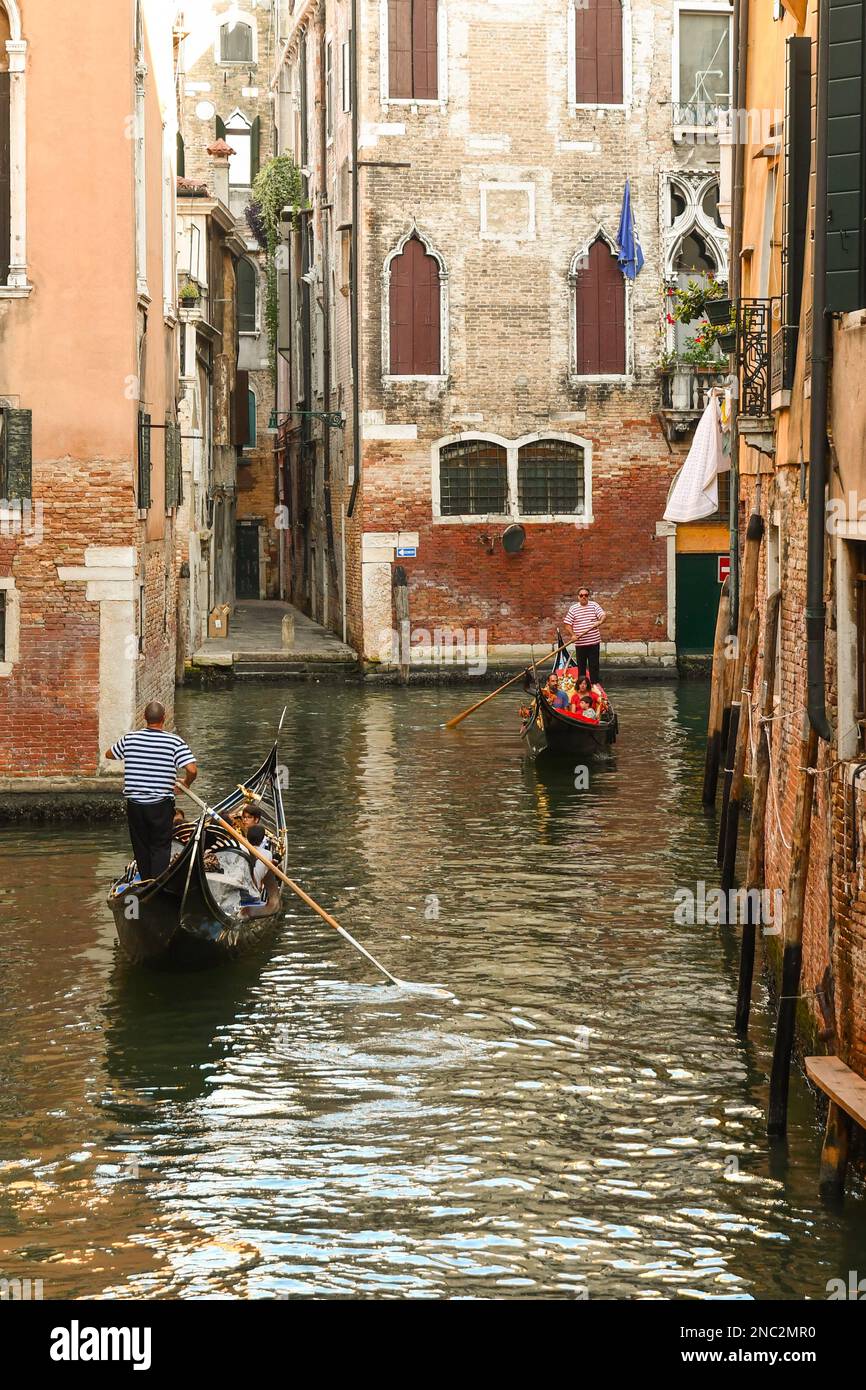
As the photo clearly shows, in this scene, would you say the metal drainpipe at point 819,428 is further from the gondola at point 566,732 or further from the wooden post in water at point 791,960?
the gondola at point 566,732

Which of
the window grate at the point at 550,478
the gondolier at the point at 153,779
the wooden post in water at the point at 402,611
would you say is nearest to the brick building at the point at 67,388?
the gondolier at the point at 153,779

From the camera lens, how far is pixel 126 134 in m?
13.2

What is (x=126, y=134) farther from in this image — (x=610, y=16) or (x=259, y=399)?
(x=259, y=399)

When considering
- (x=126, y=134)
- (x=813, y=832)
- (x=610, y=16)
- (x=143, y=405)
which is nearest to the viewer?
(x=813, y=832)

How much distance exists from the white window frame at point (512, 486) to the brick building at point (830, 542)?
13.7 metres

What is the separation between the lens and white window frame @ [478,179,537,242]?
22.9 meters

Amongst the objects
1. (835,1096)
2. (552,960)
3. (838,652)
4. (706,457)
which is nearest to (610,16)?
(706,457)

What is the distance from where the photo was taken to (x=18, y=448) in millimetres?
13281

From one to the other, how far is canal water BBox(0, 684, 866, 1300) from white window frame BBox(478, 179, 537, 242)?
11.2 m

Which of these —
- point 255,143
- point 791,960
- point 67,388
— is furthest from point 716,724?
point 255,143

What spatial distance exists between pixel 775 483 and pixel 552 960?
2858 millimetres

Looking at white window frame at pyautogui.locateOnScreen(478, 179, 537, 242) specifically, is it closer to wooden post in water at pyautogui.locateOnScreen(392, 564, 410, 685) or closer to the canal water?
wooden post in water at pyautogui.locateOnScreen(392, 564, 410, 685)

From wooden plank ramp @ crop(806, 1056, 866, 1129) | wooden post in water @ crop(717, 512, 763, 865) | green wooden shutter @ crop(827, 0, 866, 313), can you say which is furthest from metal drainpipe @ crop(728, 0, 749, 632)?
wooden plank ramp @ crop(806, 1056, 866, 1129)

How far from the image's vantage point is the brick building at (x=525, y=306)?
74.7ft
